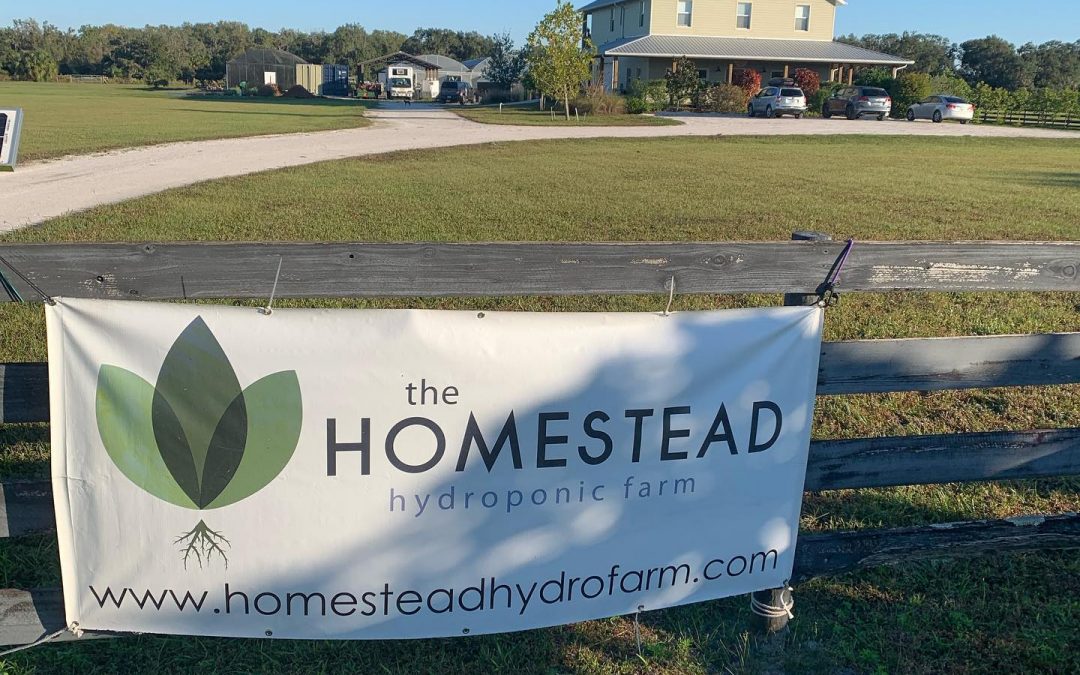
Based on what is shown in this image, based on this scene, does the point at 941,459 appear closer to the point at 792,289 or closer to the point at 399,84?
the point at 792,289

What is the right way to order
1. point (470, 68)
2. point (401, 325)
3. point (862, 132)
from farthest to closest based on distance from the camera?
point (470, 68), point (862, 132), point (401, 325)

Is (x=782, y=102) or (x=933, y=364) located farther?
(x=782, y=102)

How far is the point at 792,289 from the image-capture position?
124 inches

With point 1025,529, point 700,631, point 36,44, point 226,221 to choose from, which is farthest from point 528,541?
point 36,44

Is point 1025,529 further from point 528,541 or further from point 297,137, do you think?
point 297,137

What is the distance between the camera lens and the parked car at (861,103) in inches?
1660

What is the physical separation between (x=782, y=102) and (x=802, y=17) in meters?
17.7

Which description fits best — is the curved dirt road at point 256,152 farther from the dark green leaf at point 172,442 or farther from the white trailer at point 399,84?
the white trailer at point 399,84

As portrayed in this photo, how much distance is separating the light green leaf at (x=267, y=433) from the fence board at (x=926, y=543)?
170 cm

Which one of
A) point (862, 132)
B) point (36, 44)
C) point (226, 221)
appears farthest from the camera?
point (36, 44)

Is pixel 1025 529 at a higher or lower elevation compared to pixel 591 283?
lower

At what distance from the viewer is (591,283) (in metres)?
3.14

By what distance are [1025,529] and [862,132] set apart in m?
31.1

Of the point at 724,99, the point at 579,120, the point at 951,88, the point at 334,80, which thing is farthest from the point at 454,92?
the point at 951,88
